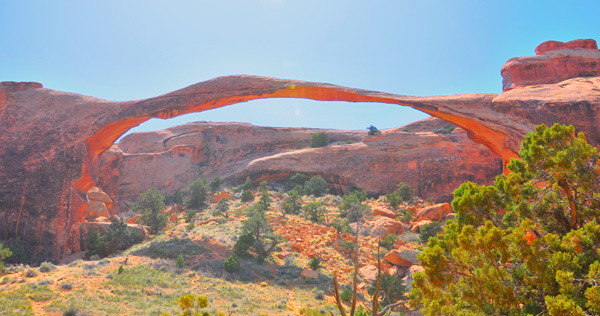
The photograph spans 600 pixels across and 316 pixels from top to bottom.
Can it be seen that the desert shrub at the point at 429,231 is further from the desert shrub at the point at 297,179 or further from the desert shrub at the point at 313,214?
the desert shrub at the point at 297,179

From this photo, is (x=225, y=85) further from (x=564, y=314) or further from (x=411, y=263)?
(x=564, y=314)

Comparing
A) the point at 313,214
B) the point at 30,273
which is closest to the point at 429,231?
the point at 313,214

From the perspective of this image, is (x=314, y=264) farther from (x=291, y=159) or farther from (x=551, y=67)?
(x=291, y=159)

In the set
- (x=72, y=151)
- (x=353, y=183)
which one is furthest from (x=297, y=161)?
(x=72, y=151)

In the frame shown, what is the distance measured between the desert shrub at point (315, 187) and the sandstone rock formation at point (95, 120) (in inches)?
456

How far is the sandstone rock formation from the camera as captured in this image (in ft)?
46.4

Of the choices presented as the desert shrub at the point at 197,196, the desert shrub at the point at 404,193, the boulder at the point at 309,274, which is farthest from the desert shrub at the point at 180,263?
the desert shrub at the point at 404,193

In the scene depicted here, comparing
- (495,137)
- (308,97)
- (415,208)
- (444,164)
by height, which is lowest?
(415,208)

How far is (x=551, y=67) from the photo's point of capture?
18.5 metres

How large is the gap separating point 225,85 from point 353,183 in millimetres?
15859

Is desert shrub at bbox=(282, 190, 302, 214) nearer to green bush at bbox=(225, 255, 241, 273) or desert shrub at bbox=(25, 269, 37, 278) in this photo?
green bush at bbox=(225, 255, 241, 273)

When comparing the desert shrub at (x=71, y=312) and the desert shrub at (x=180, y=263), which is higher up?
the desert shrub at (x=71, y=312)

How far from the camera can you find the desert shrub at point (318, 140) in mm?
36553

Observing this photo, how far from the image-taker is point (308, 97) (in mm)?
17938
